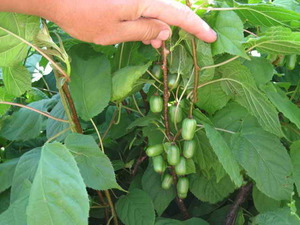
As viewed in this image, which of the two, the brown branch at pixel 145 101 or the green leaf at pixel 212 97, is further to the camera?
the brown branch at pixel 145 101

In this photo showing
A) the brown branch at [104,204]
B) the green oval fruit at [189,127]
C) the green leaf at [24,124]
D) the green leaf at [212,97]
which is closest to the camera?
the green oval fruit at [189,127]

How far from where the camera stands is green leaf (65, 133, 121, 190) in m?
0.92

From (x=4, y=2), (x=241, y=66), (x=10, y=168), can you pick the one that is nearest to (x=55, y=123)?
(x=10, y=168)

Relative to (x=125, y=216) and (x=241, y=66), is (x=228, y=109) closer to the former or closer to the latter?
(x=241, y=66)

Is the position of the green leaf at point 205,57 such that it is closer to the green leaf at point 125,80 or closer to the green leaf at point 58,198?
the green leaf at point 125,80

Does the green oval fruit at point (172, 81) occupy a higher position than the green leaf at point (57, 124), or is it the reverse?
the green oval fruit at point (172, 81)

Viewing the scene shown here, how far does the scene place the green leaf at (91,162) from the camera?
0.92 meters

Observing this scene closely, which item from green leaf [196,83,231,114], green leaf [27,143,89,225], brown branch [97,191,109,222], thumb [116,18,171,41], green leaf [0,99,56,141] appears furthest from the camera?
green leaf [0,99,56,141]

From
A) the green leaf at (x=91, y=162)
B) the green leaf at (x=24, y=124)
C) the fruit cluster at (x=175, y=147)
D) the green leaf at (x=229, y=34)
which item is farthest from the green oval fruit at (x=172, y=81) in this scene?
the green leaf at (x=24, y=124)

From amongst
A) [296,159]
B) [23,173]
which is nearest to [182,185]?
[296,159]

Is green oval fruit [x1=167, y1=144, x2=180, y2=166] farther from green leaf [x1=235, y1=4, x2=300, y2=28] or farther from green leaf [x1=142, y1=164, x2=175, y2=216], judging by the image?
green leaf [x1=235, y1=4, x2=300, y2=28]

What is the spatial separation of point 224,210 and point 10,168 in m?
0.65

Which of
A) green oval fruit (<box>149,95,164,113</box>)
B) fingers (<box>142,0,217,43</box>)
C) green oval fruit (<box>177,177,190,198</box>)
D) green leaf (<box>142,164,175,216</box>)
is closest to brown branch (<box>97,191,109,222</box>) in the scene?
green leaf (<box>142,164,175,216</box>)

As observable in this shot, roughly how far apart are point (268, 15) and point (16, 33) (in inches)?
22.9
